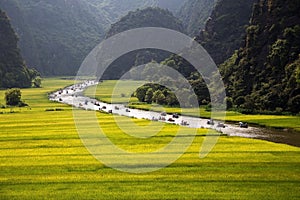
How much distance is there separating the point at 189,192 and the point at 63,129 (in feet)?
106

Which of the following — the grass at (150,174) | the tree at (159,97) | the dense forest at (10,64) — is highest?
the dense forest at (10,64)

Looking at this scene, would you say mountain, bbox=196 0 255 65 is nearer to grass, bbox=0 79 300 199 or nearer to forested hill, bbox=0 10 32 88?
forested hill, bbox=0 10 32 88

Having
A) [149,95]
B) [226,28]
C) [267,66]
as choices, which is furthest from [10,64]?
[267,66]

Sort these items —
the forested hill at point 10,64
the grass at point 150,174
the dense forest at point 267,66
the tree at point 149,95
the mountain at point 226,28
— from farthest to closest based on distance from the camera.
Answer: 1. the forested hill at point 10,64
2. the mountain at point 226,28
3. the tree at point 149,95
4. the dense forest at point 267,66
5. the grass at point 150,174

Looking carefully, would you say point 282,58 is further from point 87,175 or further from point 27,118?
point 87,175

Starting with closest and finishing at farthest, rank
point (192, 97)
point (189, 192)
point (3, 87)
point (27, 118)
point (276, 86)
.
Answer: point (189, 192)
point (27, 118)
point (276, 86)
point (192, 97)
point (3, 87)

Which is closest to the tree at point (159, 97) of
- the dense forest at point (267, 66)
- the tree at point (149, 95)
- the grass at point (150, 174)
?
the tree at point (149, 95)

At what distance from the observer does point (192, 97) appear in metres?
94.8

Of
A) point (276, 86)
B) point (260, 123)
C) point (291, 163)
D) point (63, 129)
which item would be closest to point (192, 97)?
point (276, 86)

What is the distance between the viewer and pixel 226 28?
416 ft

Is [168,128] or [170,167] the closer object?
[170,167]

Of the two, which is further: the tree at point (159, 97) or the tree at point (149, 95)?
the tree at point (149, 95)

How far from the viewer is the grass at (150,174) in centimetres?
3025

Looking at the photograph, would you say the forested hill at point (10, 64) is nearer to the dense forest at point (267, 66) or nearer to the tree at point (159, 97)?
the dense forest at point (267, 66)
